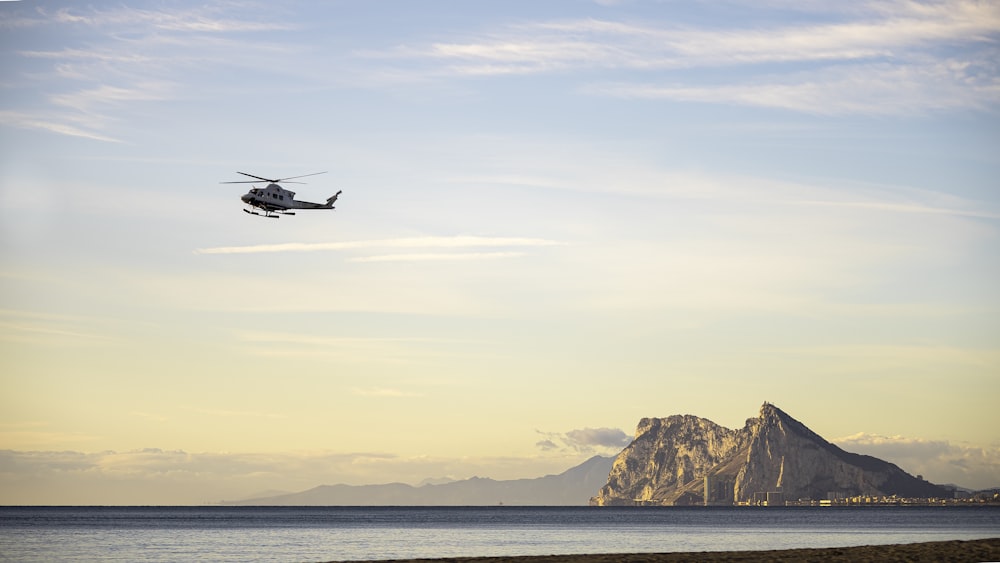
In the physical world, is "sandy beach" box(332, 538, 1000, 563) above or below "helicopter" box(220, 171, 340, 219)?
below

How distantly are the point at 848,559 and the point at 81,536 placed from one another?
92.3 meters

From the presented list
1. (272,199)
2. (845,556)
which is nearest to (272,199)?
(272,199)

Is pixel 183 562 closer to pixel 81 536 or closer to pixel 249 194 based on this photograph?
pixel 249 194

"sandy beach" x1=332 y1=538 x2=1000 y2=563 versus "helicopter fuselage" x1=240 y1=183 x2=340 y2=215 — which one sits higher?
"helicopter fuselage" x1=240 y1=183 x2=340 y2=215

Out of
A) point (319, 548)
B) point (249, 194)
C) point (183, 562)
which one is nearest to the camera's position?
point (183, 562)

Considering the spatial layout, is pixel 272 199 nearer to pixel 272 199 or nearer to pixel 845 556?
pixel 272 199

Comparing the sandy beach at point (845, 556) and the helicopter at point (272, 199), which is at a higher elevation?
the helicopter at point (272, 199)

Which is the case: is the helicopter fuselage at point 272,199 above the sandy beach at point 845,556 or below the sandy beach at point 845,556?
above

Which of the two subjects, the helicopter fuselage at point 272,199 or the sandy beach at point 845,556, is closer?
the sandy beach at point 845,556

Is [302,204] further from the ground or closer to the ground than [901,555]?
further from the ground

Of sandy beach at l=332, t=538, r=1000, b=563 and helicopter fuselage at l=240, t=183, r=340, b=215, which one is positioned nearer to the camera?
sandy beach at l=332, t=538, r=1000, b=563

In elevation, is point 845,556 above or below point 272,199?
below

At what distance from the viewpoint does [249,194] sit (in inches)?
3142

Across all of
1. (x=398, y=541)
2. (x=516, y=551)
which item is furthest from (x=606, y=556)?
(x=398, y=541)
